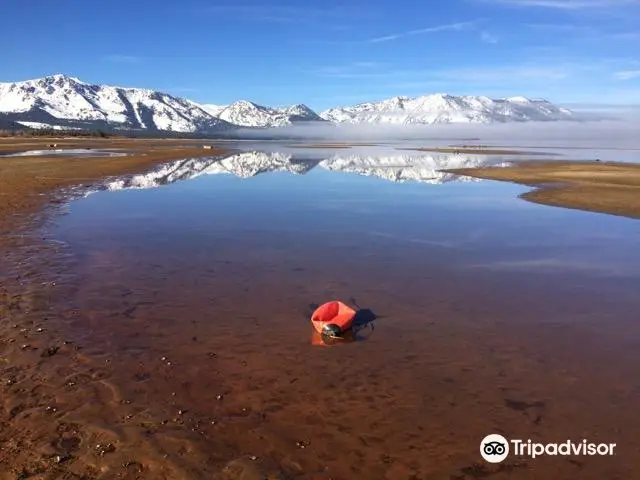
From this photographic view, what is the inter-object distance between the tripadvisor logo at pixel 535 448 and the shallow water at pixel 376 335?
178 millimetres

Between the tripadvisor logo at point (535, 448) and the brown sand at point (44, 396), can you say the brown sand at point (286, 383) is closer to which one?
the brown sand at point (44, 396)

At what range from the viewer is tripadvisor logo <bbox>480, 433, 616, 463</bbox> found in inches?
320

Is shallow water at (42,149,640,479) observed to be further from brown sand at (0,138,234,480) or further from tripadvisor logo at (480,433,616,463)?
brown sand at (0,138,234,480)

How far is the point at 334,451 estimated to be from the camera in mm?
8016

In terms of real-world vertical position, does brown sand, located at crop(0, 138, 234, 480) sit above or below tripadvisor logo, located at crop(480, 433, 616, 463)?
above

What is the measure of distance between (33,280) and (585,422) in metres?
15.5

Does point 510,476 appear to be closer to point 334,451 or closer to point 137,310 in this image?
point 334,451

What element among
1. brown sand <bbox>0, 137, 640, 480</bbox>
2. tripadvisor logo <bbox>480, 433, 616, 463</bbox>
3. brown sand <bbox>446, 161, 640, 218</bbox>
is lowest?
tripadvisor logo <bbox>480, 433, 616, 463</bbox>

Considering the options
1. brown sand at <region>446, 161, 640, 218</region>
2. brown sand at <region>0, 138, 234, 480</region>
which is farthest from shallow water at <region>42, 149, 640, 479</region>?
brown sand at <region>446, 161, 640, 218</region>

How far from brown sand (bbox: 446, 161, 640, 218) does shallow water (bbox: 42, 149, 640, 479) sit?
20.7 feet

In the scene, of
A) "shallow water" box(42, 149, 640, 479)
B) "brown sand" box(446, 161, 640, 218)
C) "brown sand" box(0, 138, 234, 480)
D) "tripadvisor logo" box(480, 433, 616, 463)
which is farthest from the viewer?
"brown sand" box(446, 161, 640, 218)

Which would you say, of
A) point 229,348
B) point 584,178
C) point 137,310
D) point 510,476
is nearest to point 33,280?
point 137,310

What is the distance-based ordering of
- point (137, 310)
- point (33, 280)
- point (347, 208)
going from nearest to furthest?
point (137, 310) < point (33, 280) < point (347, 208)

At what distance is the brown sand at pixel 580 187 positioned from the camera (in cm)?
3241
